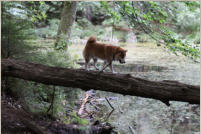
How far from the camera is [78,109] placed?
6.75 metres

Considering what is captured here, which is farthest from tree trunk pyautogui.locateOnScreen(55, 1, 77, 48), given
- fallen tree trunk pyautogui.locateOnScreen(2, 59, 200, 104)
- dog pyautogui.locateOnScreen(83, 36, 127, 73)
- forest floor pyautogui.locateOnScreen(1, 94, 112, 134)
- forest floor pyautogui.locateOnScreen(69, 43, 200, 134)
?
fallen tree trunk pyautogui.locateOnScreen(2, 59, 200, 104)

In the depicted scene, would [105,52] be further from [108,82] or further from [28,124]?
[28,124]

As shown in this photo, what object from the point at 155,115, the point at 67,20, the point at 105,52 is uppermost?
the point at 67,20

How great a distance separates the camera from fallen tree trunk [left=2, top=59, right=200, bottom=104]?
145 inches

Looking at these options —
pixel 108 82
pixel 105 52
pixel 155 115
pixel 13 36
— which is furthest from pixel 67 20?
pixel 108 82

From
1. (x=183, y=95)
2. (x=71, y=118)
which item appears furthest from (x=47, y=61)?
(x=183, y=95)

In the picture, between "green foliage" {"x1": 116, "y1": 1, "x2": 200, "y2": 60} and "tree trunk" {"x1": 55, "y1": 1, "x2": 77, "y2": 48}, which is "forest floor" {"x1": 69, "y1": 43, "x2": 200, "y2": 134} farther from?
"tree trunk" {"x1": 55, "y1": 1, "x2": 77, "y2": 48}

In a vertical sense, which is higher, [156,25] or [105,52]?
[156,25]

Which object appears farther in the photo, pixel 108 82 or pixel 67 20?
pixel 67 20

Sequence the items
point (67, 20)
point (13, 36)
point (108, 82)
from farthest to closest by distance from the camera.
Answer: point (67, 20), point (13, 36), point (108, 82)

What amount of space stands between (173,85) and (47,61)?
2840 millimetres

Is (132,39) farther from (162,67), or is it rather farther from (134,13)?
(134,13)

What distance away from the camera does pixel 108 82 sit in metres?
3.88

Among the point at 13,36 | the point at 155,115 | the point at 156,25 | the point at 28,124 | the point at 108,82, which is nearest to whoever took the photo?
the point at 108,82
